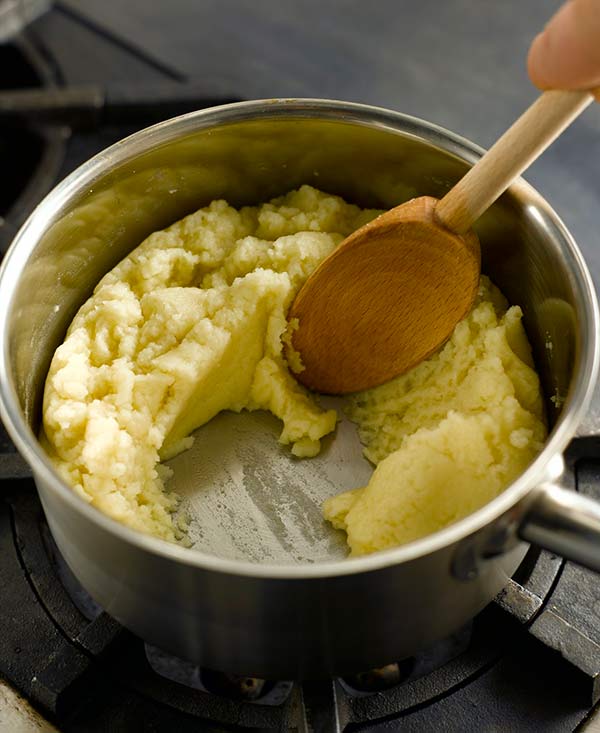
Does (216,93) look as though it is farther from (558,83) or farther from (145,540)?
(145,540)

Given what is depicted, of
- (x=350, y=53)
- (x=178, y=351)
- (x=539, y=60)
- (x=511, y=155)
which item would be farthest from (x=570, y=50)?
(x=350, y=53)

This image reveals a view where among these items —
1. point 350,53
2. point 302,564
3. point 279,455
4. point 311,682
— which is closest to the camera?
point 311,682

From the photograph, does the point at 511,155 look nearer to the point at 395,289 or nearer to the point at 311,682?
the point at 395,289

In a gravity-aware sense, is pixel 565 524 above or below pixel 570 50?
below

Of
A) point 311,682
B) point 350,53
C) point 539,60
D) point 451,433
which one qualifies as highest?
point 539,60

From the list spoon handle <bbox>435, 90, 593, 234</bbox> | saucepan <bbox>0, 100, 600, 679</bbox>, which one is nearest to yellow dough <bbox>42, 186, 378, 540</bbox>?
saucepan <bbox>0, 100, 600, 679</bbox>

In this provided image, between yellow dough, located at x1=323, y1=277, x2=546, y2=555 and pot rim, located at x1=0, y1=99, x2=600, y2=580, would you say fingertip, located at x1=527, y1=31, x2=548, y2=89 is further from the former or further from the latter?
yellow dough, located at x1=323, y1=277, x2=546, y2=555

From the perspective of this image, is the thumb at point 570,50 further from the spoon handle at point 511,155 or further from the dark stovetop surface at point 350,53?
the dark stovetop surface at point 350,53

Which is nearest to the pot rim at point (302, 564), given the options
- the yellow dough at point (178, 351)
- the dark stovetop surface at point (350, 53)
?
the yellow dough at point (178, 351)
